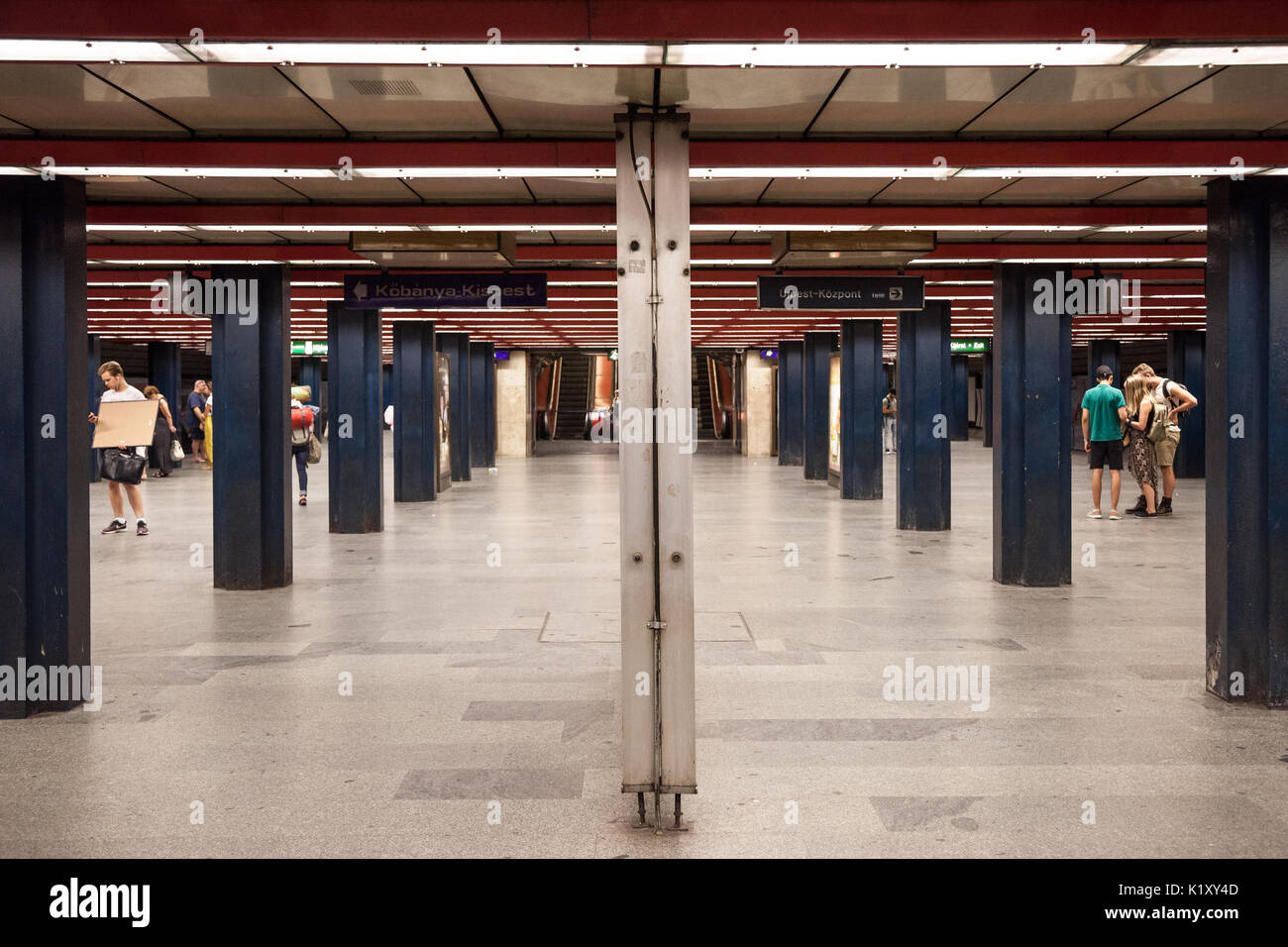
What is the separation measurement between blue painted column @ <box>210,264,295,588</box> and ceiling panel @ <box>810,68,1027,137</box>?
5.76 metres

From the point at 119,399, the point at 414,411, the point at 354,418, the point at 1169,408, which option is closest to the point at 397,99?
the point at 119,399

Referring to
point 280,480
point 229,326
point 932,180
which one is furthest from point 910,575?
point 229,326

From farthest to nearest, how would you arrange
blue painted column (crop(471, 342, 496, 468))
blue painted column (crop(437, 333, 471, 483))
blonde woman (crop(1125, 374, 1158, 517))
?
1. blue painted column (crop(471, 342, 496, 468))
2. blue painted column (crop(437, 333, 471, 483))
3. blonde woman (crop(1125, 374, 1158, 517))

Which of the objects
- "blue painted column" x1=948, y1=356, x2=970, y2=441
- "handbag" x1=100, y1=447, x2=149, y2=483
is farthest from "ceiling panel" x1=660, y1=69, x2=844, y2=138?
"blue painted column" x1=948, y1=356, x2=970, y2=441

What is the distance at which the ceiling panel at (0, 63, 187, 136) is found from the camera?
4.38 meters

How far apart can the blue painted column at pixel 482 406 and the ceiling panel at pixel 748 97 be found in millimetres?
21182

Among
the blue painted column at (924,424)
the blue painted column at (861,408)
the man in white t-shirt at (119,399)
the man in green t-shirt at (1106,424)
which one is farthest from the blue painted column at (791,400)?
the man in white t-shirt at (119,399)

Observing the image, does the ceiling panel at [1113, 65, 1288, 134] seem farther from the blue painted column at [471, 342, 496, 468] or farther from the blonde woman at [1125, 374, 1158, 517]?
the blue painted column at [471, 342, 496, 468]

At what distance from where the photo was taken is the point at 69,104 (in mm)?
4832

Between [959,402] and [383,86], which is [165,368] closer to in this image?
[383,86]

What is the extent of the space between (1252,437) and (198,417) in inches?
1011

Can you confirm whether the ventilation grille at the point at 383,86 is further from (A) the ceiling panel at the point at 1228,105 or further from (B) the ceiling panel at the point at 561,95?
(A) the ceiling panel at the point at 1228,105

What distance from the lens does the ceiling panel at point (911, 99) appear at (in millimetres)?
4469

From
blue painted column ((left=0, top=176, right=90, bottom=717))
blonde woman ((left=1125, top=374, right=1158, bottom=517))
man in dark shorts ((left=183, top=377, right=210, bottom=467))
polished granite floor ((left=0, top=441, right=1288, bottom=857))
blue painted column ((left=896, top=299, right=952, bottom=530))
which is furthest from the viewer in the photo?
man in dark shorts ((left=183, top=377, right=210, bottom=467))
